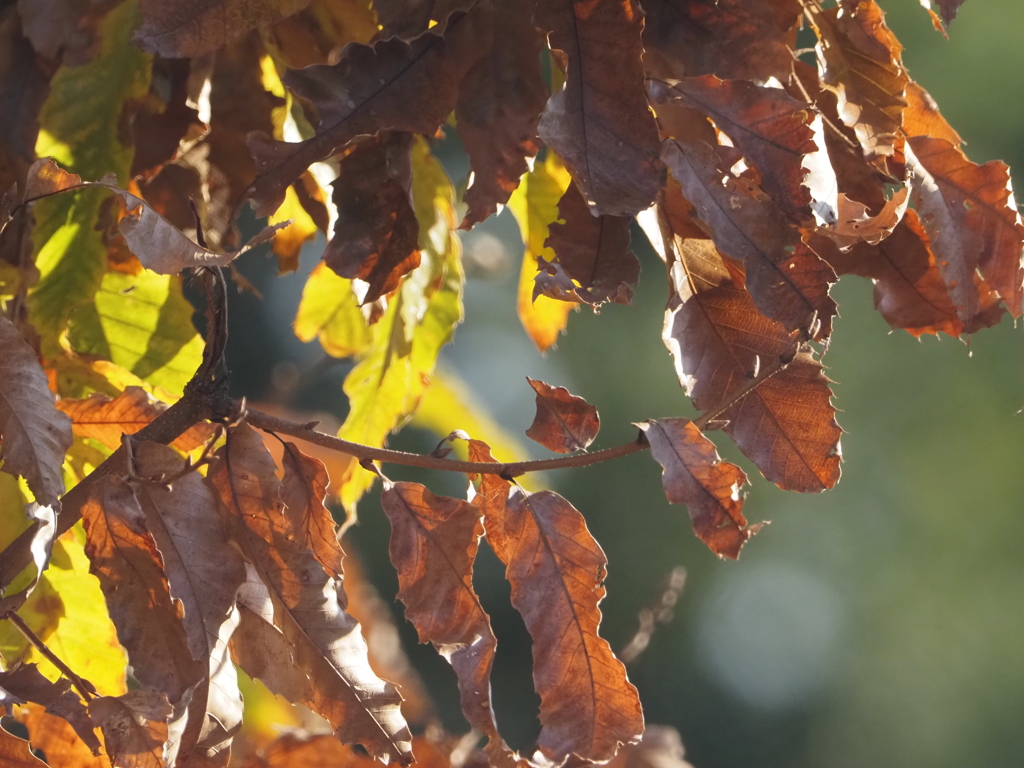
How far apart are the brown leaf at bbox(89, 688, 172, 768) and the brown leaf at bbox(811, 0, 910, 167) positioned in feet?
1.04

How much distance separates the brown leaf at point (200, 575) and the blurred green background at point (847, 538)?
3.09 meters

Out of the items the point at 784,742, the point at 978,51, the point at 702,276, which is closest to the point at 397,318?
the point at 702,276

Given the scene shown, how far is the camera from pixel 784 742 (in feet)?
15.7

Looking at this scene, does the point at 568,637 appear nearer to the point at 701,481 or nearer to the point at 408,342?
the point at 701,481

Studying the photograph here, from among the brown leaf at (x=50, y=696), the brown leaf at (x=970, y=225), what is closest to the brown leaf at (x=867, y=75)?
the brown leaf at (x=970, y=225)

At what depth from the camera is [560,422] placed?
0.36 meters

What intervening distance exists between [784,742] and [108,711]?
505 cm

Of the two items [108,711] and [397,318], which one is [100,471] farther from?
[397,318]

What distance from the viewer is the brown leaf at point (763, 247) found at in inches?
12.2

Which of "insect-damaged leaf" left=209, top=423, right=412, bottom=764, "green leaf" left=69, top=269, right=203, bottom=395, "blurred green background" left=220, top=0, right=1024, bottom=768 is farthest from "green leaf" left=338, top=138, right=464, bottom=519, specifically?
"blurred green background" left=220, top=0, right=1024, bottom=768

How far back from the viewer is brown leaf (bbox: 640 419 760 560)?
31 cm

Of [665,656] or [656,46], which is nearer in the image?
[656,46]

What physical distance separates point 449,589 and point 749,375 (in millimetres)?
130

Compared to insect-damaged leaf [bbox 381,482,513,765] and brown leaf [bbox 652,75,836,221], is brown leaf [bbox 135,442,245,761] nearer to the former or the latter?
insect-damaged leaf [bbox 381,482,513,765]
